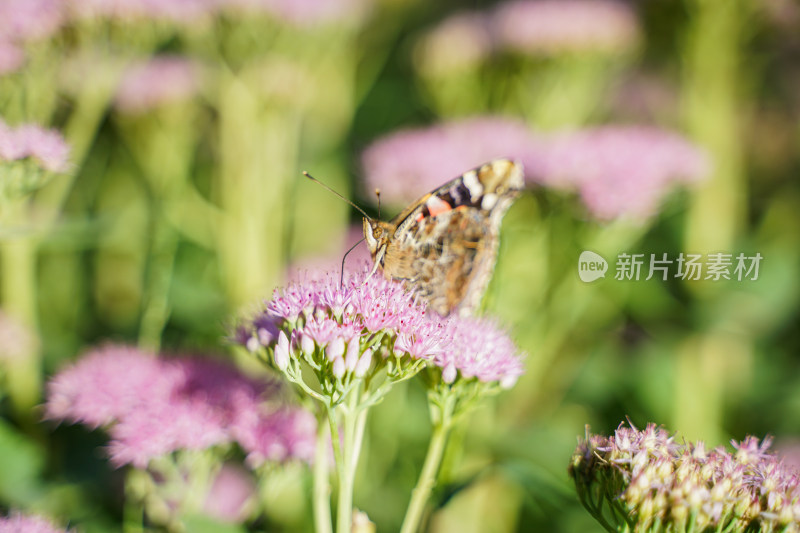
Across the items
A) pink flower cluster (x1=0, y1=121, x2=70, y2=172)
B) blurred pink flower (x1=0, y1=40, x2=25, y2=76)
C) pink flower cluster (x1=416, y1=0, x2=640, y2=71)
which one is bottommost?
pink flower cluster (x1=0, y1=121, x2=70, y2=172)

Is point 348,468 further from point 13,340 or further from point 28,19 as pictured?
point 28,19

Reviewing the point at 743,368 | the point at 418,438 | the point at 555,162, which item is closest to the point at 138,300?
the point at 418,438

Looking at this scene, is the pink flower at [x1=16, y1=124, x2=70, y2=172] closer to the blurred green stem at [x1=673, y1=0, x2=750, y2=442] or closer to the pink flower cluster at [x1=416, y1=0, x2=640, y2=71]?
the pink flower cluster at [x1=416, y1=0, x2=640, y2=71]

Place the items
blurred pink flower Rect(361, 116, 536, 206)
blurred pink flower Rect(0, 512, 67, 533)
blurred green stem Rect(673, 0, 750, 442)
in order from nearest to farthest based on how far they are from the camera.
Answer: blurred pink flower Rect(0, 512, 67, 533)
blurred pink flower Rect(361, 116, 536, 206)
blurred green stem Rect(673, 0, 750, 442)

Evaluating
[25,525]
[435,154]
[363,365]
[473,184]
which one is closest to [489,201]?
[473,184]

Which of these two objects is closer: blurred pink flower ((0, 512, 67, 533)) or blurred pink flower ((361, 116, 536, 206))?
blurred pink flower ((0, 512, 67, 533))

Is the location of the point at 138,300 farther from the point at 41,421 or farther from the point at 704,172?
the point at 704,172

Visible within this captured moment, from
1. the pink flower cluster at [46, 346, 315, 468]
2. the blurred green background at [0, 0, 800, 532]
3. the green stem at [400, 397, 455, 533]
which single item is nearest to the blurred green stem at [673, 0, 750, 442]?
the blurred green background at [0, 0, 800, 532]
